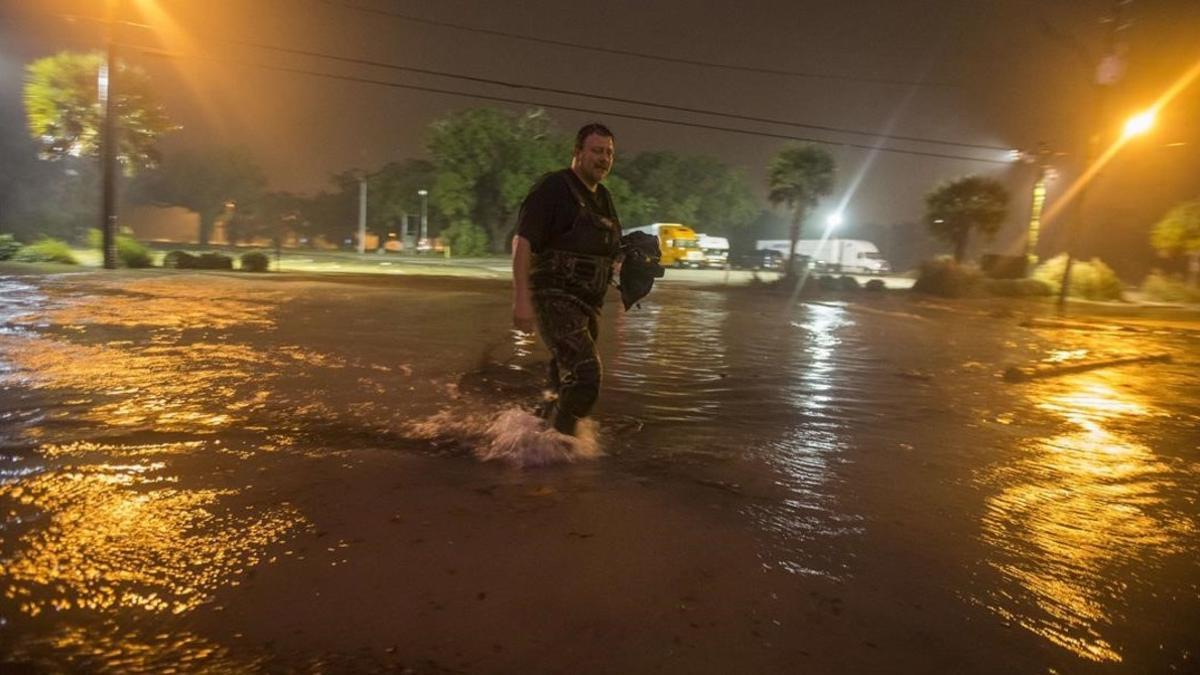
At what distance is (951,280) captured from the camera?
81.7 ft

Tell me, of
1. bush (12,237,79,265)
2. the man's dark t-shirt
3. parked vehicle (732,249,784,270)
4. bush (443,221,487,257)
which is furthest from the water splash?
bush (443,221,487,257)

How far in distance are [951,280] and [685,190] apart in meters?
38.9

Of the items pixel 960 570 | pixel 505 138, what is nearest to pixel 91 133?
pixel 505 138

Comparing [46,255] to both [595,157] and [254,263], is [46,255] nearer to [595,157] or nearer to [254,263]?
[254,263]

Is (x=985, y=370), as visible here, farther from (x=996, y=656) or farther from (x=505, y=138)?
(x=505, y=138)

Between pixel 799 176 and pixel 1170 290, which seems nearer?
pixel 1170 290

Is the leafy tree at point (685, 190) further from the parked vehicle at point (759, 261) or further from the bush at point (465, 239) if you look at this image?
the bush at point (465, 239)

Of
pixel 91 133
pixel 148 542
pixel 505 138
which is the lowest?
pixel 148 542

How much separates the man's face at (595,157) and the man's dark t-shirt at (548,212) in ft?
0.39

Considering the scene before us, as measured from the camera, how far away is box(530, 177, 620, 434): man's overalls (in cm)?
417

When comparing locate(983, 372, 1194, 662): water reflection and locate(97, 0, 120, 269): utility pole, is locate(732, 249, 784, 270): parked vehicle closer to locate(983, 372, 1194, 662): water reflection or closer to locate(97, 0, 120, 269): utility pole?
locate(97, 0, 120, 269): utility pole

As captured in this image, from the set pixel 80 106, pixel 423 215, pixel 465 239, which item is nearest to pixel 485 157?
pixel 465 239

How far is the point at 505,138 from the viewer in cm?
4922

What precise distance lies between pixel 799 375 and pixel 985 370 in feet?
8.13
